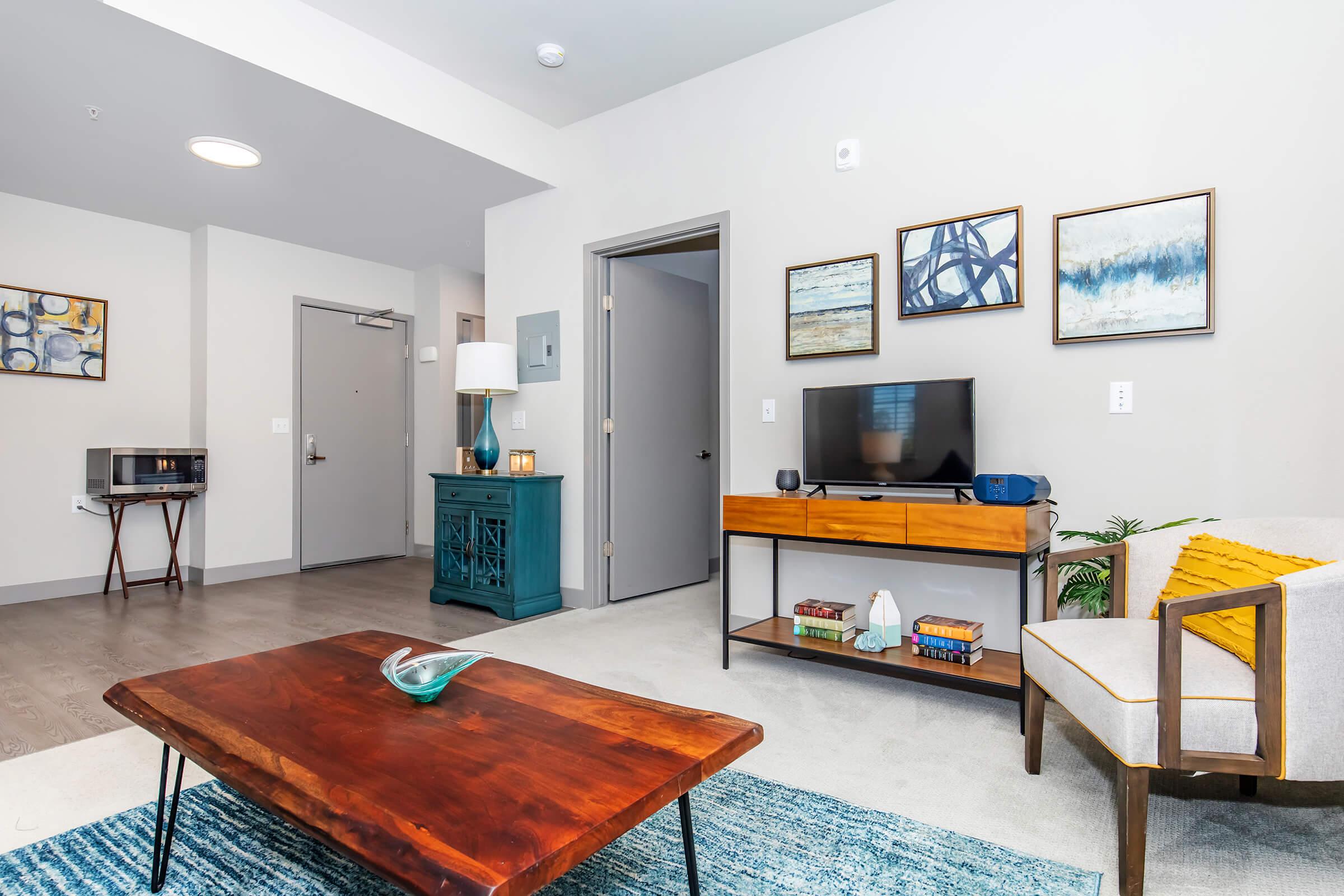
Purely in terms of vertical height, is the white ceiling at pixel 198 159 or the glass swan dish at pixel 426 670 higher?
the white ceiling at pixel 198 159

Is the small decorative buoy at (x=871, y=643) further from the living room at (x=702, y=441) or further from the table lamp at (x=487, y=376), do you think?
the table lamp at (x=487, y=376)

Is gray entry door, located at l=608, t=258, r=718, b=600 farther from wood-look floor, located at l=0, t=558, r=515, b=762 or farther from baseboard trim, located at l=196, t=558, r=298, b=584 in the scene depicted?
baseboard trim, located at l=196, t=558, r=298, b=584

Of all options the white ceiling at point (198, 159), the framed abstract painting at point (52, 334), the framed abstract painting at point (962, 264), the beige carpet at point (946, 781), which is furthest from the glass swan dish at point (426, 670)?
the framed abstract painting at point (52, 334)

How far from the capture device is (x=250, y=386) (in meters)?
5.22

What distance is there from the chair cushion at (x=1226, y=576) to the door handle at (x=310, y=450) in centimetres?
545

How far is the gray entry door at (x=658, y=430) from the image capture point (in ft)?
14.1

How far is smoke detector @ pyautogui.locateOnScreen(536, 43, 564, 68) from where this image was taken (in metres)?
3.40

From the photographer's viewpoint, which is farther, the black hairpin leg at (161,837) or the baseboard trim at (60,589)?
the baseboard trim at (60,589)

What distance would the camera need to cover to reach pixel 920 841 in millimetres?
1661

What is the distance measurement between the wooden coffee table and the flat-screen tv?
1.70 m

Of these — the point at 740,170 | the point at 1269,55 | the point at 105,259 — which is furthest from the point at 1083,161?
the point at 105,259

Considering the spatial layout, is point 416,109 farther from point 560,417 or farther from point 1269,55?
point 1269,55

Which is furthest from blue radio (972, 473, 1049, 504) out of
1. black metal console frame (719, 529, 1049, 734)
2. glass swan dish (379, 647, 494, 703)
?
glass swan dish (379, 647, 494, 703)

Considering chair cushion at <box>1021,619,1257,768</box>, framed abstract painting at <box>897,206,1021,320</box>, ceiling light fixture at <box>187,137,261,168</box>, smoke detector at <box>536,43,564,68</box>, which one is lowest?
chair cushion at <box>1021,619,1257,768</box>
